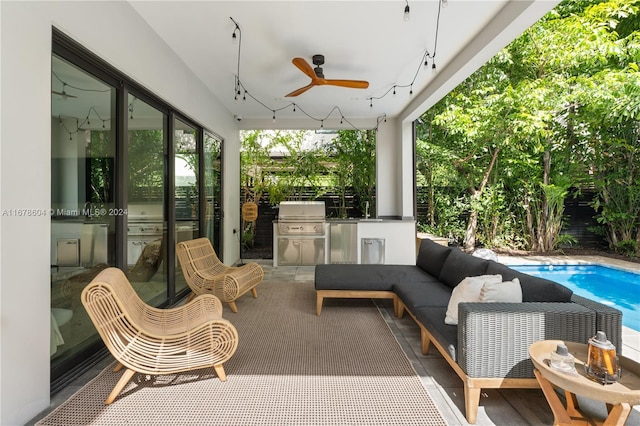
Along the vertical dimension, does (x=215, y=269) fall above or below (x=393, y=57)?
below

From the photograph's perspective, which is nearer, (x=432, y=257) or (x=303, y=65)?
(x=303, y=65)

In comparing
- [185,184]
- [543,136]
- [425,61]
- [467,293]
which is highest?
[425,61]

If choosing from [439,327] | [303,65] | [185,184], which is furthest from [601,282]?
[185,184]

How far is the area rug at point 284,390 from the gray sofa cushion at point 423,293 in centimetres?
38

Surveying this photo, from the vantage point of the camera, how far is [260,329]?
118 inches

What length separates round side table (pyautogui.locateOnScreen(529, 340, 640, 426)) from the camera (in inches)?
48.6

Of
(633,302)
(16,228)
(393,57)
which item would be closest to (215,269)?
(16,228)

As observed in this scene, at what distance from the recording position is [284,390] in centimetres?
199

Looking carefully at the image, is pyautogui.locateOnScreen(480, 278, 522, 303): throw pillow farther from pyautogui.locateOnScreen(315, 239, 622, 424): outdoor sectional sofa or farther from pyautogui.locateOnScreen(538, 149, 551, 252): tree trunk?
pyautogui.locateOnScreen(538, 149, 551, 252): tree trunk

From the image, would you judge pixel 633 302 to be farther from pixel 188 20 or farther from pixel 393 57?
pixel 188 20

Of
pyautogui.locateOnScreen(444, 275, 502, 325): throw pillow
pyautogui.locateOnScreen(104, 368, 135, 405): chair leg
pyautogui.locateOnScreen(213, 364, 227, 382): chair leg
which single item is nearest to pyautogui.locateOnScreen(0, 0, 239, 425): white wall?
pyautogui.locateOnScreen(104, 368, 135, 405): chair leg

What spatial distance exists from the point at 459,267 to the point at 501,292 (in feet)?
3.27

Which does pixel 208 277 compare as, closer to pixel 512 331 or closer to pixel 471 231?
pixel 512 331

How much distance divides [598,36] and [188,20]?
571 cm
